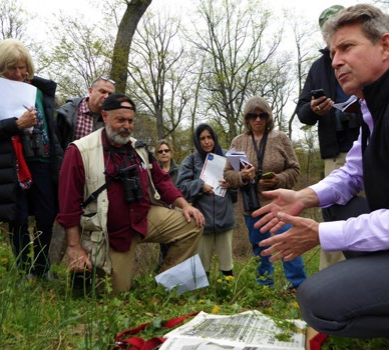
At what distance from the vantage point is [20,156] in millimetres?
3504

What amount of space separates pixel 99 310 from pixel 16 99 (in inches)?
76.5

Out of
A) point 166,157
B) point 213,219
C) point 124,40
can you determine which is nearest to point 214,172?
point 213,219

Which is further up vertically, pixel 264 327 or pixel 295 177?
pixel 295 177

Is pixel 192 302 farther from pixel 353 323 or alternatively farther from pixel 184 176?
pixel 184 176

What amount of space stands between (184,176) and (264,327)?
2.74 meters

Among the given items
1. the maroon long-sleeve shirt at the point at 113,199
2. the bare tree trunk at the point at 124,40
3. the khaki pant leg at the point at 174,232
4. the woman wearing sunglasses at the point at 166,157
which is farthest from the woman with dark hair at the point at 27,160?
the bare tree trunk at the point at 124,40

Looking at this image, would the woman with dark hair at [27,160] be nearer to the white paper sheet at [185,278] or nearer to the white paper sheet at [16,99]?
→ the white paper sheet at [16,99]

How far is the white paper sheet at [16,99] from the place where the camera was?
11.4ft

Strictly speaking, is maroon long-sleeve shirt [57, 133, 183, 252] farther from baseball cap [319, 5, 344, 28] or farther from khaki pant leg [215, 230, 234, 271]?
baseball cap [319, 5, 344, 28]

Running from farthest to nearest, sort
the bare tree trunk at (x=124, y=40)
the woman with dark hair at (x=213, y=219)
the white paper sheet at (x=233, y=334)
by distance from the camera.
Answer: the bare tree trunk at (x=124, y=40) < the woman with dark hair at (x=213, y=219) < the white paper sheet at (x=233, y=334)

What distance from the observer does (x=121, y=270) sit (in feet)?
12.1

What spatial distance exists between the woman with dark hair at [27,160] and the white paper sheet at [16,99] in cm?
3

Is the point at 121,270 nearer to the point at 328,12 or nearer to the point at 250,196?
the point at 250,196

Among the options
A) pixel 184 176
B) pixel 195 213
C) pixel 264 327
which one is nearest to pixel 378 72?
pixel 264 327
